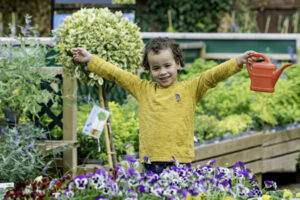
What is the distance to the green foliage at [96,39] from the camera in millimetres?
4297

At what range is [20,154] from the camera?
4.36 meters

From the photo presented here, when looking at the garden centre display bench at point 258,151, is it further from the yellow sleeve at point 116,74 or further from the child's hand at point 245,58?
the child's hand at point 245,58

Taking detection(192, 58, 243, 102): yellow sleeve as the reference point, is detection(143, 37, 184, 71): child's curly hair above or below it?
above

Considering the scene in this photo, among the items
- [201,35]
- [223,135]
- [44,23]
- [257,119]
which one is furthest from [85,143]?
[44,23]

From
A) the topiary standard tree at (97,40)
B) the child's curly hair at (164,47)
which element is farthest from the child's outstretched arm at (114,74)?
the topiary standard tree at (97,40)

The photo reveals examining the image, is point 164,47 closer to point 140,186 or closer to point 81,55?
point 81,55

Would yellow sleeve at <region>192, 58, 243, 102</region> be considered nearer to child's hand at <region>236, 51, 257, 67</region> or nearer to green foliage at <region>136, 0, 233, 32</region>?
child's hand at <region>236, 51, 257, 67</region>

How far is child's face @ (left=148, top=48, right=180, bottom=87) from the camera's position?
11.5ft

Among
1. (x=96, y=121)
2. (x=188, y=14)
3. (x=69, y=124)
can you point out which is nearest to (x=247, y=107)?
(x=69, y=124)

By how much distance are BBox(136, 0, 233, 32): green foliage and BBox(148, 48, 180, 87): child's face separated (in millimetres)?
9487

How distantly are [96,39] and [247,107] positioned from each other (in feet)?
9.05

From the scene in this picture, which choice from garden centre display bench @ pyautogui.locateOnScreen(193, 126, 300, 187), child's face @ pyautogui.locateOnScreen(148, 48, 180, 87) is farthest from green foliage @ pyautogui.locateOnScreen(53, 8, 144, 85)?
garden centre display bench @ pyautogui.locateOnScreen(193, 126, 300, 187)

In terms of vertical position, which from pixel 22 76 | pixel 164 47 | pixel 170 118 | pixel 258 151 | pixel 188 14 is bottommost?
pixel 258 151

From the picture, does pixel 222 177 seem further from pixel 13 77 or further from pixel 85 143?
pixel 85 143
